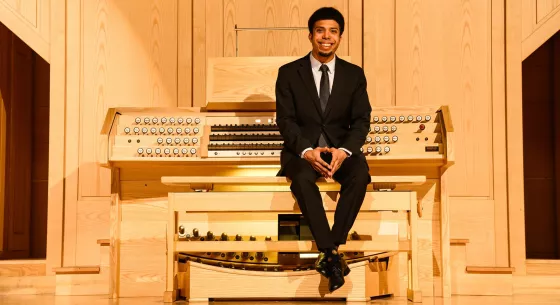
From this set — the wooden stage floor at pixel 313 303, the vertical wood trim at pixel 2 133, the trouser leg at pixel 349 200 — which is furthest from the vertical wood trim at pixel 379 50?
the vertical wood trim at pixel 2 133

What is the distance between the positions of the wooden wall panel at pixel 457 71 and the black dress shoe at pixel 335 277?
1.72 m

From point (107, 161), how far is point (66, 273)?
77 cm

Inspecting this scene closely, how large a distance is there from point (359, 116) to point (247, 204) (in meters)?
0.79

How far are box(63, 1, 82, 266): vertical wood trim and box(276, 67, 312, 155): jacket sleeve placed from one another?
1743 mm

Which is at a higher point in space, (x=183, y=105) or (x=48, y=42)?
(x=48, y=42)

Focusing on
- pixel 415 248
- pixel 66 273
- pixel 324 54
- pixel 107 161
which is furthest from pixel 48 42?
pixel 415 248

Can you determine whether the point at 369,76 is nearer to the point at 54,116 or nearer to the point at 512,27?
the point at 512,27

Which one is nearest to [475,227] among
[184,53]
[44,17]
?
[184,53]

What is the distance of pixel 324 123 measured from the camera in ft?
13.6

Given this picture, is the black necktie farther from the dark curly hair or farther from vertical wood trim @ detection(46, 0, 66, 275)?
vertical wood trim @ detection(46, 0, 66, 275)

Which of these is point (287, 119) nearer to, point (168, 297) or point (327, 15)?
point (327, 15)

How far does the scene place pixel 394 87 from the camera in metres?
5.27

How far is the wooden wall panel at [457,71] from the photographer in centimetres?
514

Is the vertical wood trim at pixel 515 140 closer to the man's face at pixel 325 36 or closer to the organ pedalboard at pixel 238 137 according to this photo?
the organ pedalboard at pixel 238 137
